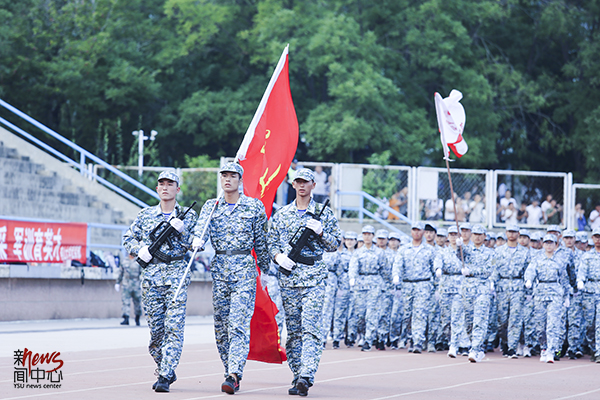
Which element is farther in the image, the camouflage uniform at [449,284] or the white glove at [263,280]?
the camouflage uniform at [449,284]

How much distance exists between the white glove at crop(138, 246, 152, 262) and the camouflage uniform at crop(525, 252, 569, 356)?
805cm

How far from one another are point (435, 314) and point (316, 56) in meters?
19.6

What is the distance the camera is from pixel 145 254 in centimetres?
973

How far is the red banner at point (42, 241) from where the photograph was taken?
59.3 ft

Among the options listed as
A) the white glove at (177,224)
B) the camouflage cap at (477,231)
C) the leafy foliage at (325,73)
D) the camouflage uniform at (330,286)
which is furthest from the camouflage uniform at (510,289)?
the leafy foliage at (325,73)

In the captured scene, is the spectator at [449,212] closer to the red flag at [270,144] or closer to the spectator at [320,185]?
the spectator at [320,185]

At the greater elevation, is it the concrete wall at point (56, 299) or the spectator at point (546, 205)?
the spectator at point (546, 205)

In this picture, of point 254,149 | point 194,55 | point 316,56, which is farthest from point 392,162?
point 254,149

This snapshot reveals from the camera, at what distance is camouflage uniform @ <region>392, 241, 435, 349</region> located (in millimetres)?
16109

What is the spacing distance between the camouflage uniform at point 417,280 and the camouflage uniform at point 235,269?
6.56 m

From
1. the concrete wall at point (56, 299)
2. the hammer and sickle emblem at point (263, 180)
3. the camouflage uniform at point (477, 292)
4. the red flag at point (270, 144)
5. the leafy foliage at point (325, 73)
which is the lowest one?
the concrete wall at point (56, 299)

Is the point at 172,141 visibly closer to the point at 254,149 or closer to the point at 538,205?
the point at 538,205

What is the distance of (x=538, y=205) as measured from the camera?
84.5 ft

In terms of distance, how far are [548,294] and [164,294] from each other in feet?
26.7
